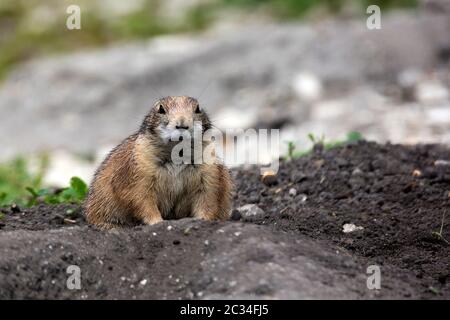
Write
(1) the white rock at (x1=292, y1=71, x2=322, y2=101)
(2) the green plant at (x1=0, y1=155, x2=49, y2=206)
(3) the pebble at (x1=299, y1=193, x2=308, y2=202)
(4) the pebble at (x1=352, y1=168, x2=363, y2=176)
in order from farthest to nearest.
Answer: (1) the white rock at (x1=292, y1=71, x2=322, y2=101), (2) the green plant at (x1=0, y1=155, x2=49, y2=206), (4) the pebble at (x1=352, y1=168, x2=363, y2=176), (3) the pebble at (x1=299, y1=193, x2=308, y2=202)

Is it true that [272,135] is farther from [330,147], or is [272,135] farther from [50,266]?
[50,266]

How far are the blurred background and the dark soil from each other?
5.91m

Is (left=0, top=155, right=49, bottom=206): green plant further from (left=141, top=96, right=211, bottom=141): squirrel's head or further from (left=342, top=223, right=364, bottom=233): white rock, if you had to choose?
(left=342, top=223, right=364, bottom=233): white rock

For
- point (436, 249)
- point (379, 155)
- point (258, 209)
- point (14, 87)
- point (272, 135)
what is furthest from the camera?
point (14, 87)

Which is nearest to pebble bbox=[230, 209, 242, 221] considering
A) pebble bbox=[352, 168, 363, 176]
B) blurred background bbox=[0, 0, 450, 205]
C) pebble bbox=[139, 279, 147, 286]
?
pebble bbox=[352, 168, 363, 176]

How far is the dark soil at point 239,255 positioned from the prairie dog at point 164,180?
0.44m

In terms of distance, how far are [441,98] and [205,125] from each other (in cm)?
843

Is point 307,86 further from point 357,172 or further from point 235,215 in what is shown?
point 235,215

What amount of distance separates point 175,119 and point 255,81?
1024cm

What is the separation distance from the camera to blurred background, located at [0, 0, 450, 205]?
14.4 metres

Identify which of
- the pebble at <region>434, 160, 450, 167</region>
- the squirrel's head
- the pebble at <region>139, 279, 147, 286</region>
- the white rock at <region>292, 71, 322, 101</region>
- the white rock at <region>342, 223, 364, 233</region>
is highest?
the white rock at <region>292, 71, 322, 101</region>

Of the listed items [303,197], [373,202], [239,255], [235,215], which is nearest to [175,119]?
[235,215]

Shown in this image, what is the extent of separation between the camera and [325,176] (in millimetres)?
8055

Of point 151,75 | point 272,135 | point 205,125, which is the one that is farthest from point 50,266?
point 151,75
